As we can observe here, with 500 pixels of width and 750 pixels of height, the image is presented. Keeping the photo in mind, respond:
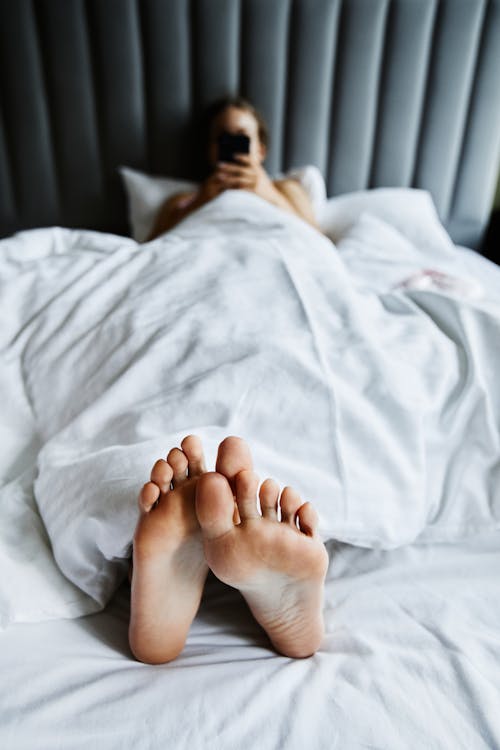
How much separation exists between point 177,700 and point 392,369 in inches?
16.4

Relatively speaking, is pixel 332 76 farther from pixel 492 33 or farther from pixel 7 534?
pixel 7 534

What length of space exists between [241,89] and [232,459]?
1171 mm

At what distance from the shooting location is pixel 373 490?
0.61 m

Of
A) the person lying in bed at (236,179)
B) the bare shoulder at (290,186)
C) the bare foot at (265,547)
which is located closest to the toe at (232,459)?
the bare foot at (265,547)

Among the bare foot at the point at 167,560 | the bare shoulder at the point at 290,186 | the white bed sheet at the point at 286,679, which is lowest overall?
the white bed sheet at the point at 286,679

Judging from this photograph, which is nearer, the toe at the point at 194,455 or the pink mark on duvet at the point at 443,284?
the toe at the point at 194,455

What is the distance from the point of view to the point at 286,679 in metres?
0.49

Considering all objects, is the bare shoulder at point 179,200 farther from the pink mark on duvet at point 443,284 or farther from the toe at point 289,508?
the toe at point 289,508

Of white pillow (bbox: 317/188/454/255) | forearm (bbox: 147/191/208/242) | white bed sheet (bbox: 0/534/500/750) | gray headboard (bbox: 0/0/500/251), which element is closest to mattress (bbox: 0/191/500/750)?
white bed sheet (bbox: 0/534/500/750)

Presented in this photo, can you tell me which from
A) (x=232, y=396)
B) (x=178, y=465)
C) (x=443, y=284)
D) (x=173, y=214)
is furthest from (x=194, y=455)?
(x=173, y=214)

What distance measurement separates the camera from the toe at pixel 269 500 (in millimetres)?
500

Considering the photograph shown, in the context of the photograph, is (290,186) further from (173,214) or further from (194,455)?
(194,455)

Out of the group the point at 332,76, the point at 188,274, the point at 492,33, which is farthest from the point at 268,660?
the point at 492,33

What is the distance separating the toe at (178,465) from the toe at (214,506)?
0.04 meters
